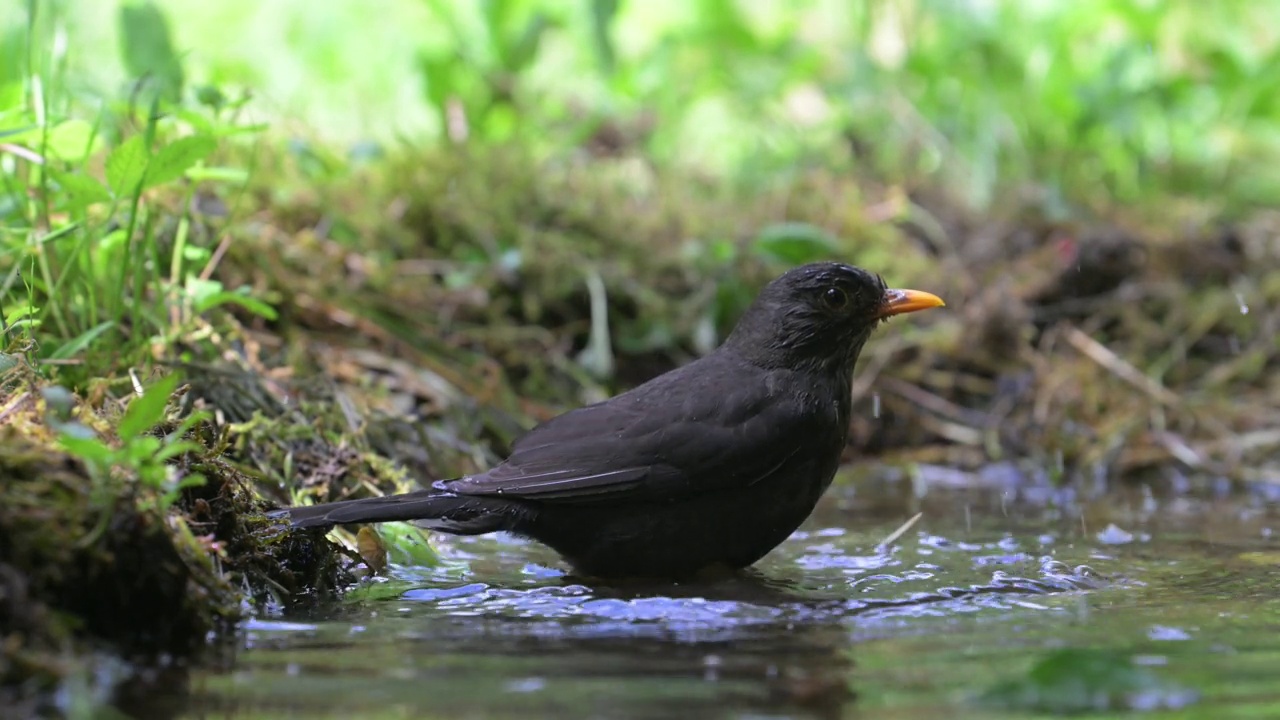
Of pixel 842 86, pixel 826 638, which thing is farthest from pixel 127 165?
pixel 842 86

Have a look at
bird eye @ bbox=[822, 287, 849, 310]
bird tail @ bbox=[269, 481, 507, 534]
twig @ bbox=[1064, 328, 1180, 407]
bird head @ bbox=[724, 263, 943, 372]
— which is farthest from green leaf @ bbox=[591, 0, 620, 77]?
bird tail @ bbox=[269, 481, 507, 534]

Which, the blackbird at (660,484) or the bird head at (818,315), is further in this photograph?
the bird head at (818,315)

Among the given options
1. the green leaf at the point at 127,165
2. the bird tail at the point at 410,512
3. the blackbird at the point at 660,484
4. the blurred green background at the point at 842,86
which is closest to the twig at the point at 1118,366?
the blurred green background at the point at 842,86

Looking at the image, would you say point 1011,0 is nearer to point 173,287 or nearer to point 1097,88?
point 1097,88

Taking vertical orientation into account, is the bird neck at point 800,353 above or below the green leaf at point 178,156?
below

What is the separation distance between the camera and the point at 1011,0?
9.05 m

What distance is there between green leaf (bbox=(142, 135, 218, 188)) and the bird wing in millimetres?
1203

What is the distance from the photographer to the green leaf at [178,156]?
3.81 meters

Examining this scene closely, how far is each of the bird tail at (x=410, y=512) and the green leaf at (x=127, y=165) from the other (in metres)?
1.15

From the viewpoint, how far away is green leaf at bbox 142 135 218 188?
12.5 feet

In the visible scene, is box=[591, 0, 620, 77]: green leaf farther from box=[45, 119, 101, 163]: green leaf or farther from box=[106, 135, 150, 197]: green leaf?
box=[106, 135, 150, 197]: green leaf

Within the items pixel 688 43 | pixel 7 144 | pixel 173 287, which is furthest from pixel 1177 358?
pixel 7 144

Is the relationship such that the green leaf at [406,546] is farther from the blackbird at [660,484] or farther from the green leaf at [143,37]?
the green leaf at [143,37]

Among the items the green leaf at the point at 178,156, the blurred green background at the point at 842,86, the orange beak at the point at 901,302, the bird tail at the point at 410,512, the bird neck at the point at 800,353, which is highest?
the blurred green background at the point at 842,86
